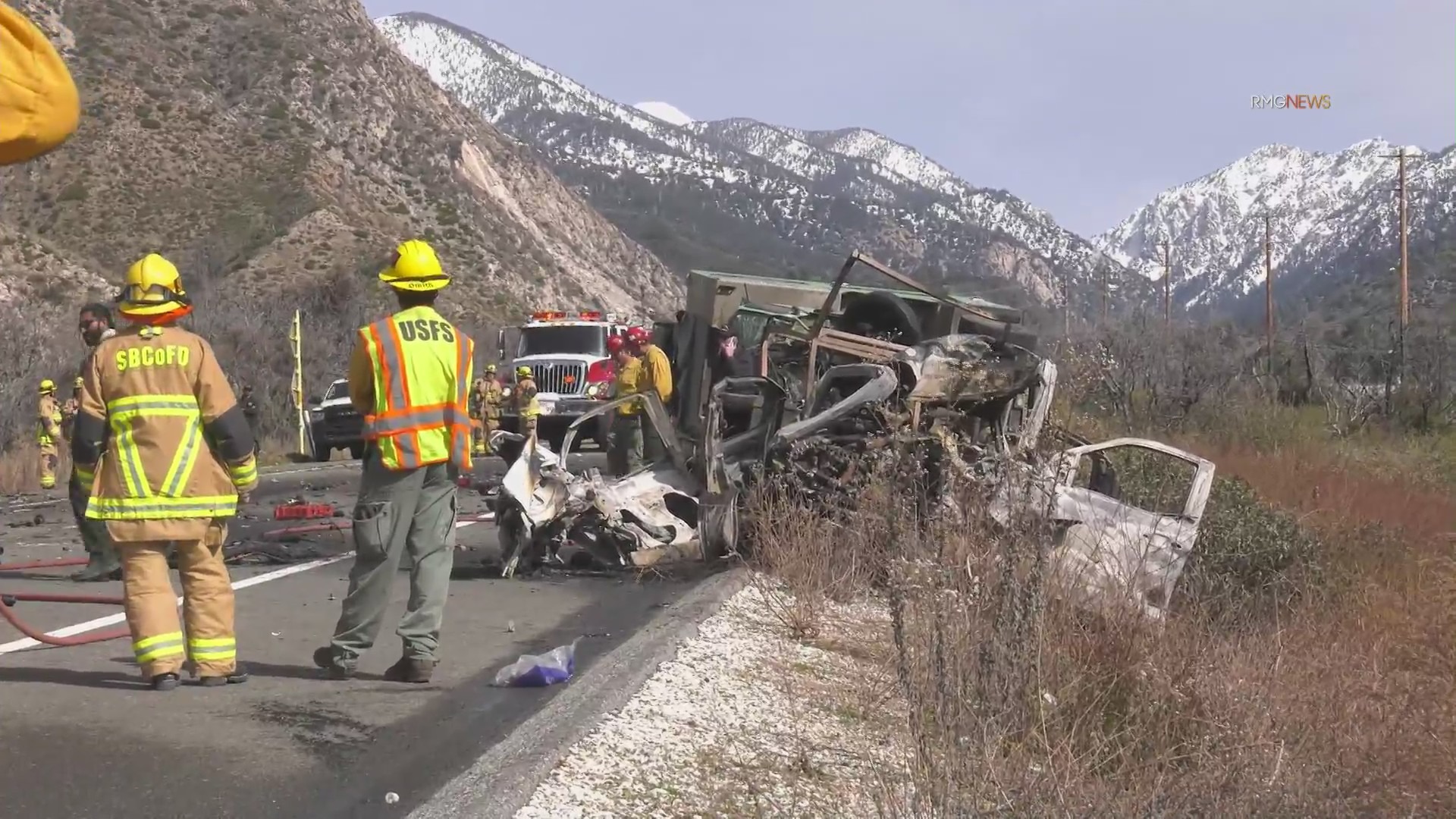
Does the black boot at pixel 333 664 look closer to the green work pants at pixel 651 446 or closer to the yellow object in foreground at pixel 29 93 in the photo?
the yellow object in foreground at pixel 29 93

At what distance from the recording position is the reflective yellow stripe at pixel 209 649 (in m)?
5.98

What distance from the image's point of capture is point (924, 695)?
15.7ft

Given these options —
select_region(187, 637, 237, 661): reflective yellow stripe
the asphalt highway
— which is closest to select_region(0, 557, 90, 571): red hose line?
the asphalt highway

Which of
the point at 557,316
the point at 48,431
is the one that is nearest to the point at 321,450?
the point at 557,316

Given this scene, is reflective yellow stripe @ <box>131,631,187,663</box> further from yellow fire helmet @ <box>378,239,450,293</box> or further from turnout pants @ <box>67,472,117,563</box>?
turnout pants @ <box>67,472,117,563</box>

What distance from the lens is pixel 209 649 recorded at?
5.98 m

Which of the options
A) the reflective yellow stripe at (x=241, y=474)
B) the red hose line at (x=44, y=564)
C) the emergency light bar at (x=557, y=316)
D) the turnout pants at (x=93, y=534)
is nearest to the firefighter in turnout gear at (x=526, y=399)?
the emergency light bar at (x=557, y=316)

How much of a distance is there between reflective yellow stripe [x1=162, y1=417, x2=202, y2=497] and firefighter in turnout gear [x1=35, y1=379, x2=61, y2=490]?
13904 millimetres

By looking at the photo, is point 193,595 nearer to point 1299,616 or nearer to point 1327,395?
point 1299,616

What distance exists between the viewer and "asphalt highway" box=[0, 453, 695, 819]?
4.51 metres

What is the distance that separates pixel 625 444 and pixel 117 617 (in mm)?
6658

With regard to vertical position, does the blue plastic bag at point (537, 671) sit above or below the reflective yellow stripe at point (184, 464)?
below

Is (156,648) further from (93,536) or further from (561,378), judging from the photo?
(561,378)

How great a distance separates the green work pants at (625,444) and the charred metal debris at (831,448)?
2423mm
